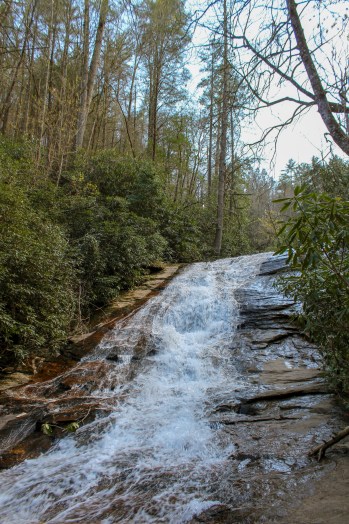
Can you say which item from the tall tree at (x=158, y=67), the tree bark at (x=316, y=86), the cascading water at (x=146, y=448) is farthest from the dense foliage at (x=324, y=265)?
the tall tree at (x=158, y=67)

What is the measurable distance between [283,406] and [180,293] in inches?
175

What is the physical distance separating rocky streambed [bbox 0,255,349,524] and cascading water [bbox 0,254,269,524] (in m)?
0.04

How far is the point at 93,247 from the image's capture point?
768 cm

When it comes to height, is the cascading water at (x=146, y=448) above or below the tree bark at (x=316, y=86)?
below

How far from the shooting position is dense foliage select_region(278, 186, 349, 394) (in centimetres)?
264

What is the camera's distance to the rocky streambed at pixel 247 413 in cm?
259

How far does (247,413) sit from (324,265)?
6.81 feet

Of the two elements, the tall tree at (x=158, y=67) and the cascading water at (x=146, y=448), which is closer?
the cascading water at (x=146, y=448)

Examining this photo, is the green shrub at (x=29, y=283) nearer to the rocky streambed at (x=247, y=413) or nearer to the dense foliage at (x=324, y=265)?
the rocky streambed at (x=247, y=413)

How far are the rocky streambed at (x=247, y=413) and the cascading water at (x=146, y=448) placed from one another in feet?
0.12

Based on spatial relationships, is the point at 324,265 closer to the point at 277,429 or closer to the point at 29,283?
the point at 277,429

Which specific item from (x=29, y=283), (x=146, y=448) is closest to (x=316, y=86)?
(x=146, y=448)

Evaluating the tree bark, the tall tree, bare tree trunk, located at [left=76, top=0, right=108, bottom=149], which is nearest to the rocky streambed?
the tree bark

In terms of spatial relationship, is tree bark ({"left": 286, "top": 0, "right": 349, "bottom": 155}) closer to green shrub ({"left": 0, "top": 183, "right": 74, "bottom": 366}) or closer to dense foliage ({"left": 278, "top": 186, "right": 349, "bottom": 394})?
dense foliage ({"left": 278, "top": 186, "right": 349, "bottom": 394})
